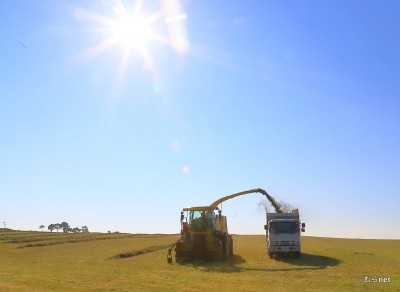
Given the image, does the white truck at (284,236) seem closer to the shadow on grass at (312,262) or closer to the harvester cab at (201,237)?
the shadow on grass at (312,262)

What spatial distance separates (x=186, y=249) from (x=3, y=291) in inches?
605

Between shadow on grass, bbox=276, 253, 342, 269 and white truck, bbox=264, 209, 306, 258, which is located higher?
white truck, bbox=264, 209, 306, 258

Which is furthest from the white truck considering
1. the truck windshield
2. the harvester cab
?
the harvester cab

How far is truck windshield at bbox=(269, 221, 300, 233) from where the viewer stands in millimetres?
33562

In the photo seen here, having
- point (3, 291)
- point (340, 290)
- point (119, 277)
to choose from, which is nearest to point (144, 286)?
point (119, 277)

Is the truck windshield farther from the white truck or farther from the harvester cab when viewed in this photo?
the harvester cab

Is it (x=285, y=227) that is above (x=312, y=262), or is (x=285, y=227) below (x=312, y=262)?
above

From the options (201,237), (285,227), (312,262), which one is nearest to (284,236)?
(285,227)

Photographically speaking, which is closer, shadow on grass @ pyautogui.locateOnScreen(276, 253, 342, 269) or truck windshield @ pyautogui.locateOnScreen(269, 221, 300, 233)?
shadow on grass @ pyautogui.locateOnScreen(276, 253, 342, 269)

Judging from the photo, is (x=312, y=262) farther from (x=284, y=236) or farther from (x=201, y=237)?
(x=201, y=237)

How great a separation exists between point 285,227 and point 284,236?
771 mm

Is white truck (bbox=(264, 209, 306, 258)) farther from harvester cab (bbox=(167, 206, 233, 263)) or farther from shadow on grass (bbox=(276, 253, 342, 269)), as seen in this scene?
harvester cab (bbox=(167, 206, 233, 263))

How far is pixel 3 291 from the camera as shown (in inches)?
663

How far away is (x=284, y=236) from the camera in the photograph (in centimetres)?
3322
